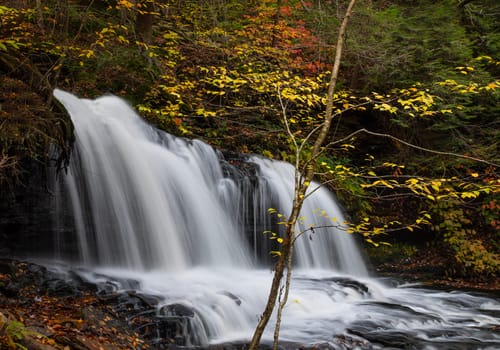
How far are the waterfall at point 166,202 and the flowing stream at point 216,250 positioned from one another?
2 cm

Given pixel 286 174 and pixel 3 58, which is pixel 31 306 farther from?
pixel 286 174

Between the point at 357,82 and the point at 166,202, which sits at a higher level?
the point at 357,82

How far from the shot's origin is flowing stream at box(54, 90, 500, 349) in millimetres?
5871

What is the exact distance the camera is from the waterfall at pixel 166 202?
22.2 ft

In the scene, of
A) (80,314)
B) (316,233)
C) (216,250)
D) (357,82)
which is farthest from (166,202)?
(357,82)

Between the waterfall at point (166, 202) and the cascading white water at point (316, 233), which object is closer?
the waterfall at point (166, 202)

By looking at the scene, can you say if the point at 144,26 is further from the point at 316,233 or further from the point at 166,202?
the point at 316,233

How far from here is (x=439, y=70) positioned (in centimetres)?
1064

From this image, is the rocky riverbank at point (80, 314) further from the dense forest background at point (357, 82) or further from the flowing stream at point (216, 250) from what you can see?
the dense forest background at point (357, 82)

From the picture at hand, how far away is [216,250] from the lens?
785cm

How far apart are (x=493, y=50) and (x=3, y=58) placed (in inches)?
437

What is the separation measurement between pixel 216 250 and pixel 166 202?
1.21m

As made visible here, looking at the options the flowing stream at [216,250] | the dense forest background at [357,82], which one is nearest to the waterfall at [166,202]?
the flowing stream at [216,250]

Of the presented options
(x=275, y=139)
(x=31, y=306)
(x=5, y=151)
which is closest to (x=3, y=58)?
(x=5, y=151)
